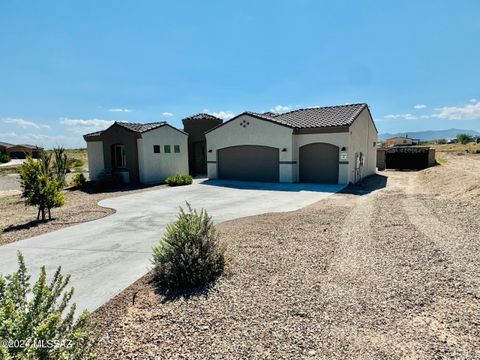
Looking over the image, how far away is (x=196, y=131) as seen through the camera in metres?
25.4

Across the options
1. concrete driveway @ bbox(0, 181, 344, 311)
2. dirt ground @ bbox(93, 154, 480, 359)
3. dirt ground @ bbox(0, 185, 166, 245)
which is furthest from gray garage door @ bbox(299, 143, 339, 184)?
dirt ground @ bbox(0, 185, 166, 245)

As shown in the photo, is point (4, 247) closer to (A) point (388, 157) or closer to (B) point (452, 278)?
(B) point (452, 278)

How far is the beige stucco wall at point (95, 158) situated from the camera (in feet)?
68.7

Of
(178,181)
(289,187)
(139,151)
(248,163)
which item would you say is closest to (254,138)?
(248,163)

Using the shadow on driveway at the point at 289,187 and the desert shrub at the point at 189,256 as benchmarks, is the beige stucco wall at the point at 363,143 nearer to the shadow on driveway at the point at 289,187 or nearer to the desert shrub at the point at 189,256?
the shadow on driveway at the point at 289,187

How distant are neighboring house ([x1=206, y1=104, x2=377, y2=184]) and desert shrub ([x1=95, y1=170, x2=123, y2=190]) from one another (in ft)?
20.0

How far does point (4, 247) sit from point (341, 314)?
7726 mm

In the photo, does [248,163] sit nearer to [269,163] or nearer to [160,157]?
[269,163]

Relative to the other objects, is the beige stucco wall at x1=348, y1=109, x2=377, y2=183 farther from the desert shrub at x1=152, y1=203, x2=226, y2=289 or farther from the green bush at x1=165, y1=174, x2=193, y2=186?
the desert shrub at x1=152, y1=203, x2=226, y2=289

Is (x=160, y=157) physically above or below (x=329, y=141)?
below

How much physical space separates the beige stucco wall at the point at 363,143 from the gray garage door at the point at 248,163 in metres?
4.47

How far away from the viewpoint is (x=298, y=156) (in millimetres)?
18688

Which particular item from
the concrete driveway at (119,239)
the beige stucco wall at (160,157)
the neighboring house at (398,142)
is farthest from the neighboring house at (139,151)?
the neighboring house at (398,142)

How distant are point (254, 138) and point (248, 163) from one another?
68.4 inches
